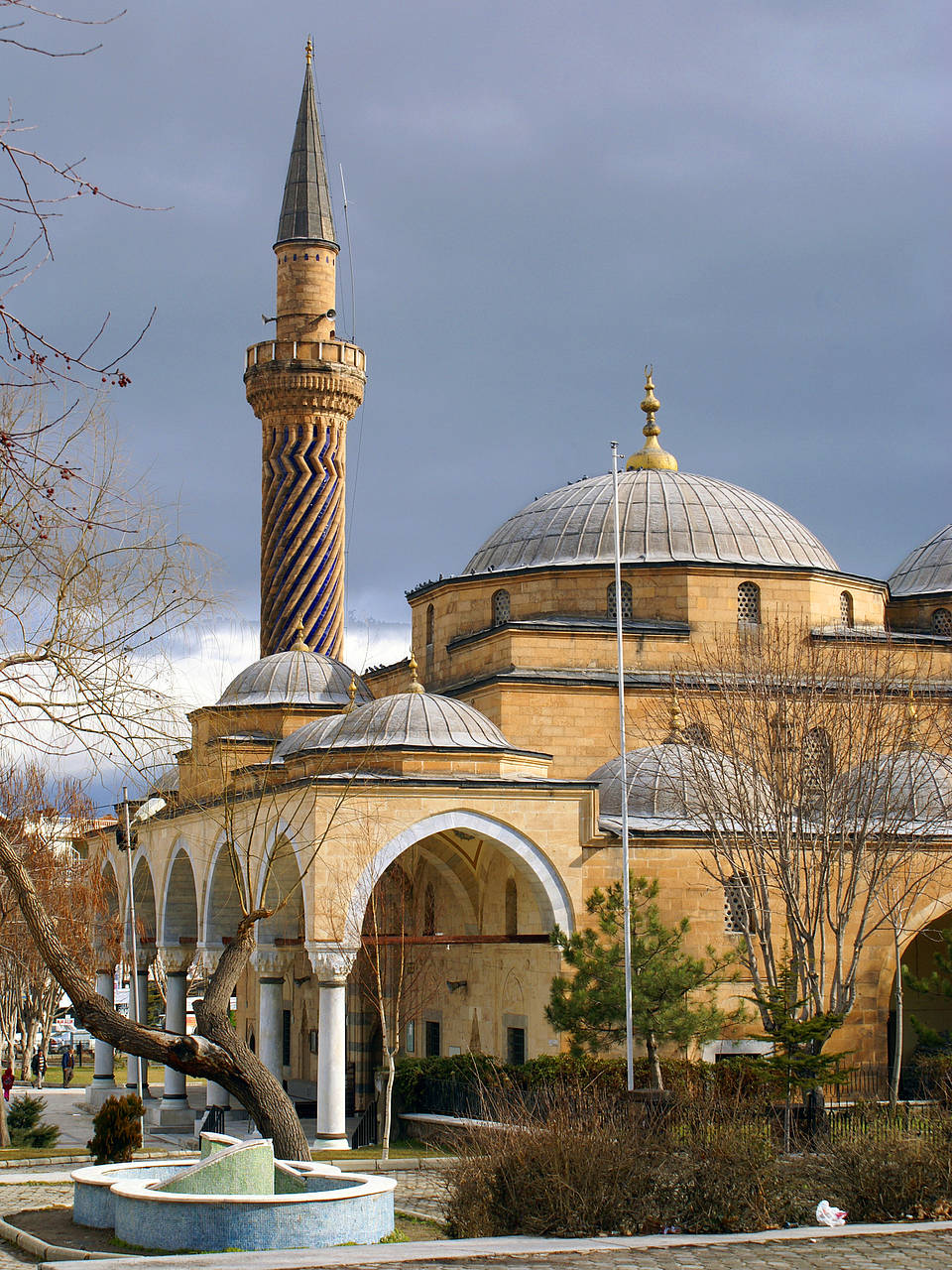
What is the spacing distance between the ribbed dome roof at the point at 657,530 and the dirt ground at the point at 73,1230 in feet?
51.7

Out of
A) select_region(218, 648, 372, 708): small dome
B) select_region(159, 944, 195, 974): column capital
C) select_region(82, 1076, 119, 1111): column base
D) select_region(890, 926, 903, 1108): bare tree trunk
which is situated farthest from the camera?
select_region(82, 1076, 119, 1111): column base

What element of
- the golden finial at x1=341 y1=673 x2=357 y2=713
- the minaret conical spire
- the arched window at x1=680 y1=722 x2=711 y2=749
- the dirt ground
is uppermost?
the minaret conical spire

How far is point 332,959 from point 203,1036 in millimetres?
7994

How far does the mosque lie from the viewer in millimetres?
19844

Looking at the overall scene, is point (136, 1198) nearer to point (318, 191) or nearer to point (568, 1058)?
point (568, 1058)

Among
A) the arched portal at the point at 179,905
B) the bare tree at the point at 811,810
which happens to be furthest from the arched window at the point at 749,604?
the arched portal at the point at 179,905

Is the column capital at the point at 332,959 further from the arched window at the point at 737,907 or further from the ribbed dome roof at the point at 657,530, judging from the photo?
the ribbed dome roof at the point at 657,530

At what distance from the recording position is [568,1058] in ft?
62.1

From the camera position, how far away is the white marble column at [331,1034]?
18656 mm

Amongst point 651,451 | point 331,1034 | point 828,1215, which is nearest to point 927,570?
point 651,451

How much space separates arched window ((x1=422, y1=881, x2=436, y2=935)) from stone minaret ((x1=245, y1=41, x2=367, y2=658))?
7566 millimetres

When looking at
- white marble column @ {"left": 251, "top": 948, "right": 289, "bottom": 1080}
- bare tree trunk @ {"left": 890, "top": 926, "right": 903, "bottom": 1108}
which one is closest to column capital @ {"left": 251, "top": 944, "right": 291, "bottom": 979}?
white marble column @ {"left": 251, "top": 948, "right": 289, "bottom": 1080}

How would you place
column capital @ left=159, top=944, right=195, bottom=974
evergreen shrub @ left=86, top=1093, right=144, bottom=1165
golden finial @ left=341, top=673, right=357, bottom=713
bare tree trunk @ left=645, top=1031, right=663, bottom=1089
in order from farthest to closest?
column capital @ left=159, top=944, right=195, bottom=974 < golden finial @ left=341, top=673, right=357, bottom=713 < bare tree trunk @ left=645, top=1031, right=663, bottom=1089 < evergreen shrub @ left=86, top=1093, right=144, bottom=1165

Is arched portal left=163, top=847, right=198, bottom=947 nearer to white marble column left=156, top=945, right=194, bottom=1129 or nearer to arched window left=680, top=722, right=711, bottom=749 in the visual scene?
white marble column left=156, top=945, right=194, bottom=1129
